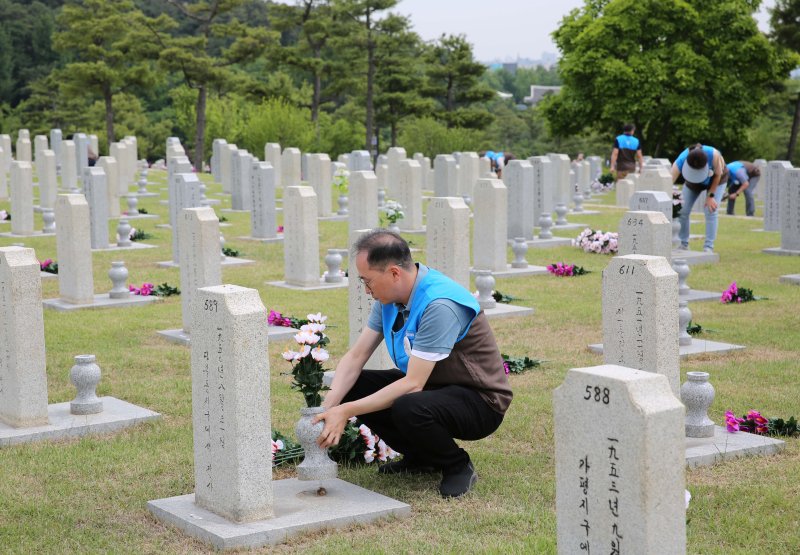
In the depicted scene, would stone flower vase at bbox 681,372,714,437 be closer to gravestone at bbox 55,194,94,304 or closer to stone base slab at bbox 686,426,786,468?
stone base slab at bbox 686,426,786,468

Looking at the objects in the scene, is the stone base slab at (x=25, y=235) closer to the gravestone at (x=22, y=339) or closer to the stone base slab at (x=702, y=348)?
the stone base slab at (x=702, y=348)

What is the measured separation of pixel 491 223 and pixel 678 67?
2456 cm

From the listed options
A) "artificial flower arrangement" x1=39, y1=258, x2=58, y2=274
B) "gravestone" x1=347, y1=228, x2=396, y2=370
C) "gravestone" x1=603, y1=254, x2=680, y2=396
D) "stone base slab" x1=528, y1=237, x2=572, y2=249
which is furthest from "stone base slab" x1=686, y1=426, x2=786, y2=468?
"stone base slab" x1=528, y1=237, x2=572, y2=249

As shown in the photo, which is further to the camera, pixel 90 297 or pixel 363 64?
pixel 363 64

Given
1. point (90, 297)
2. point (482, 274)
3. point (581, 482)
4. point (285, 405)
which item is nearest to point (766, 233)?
point (482, 274)

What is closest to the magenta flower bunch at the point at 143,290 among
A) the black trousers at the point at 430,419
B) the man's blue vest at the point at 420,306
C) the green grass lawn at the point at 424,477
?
the green grass lawn at the point at 424,477

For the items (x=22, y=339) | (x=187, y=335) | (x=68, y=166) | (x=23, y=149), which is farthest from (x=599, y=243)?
(x=23, y=149)

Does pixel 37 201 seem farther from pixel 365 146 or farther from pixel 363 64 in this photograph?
pixel 365 146

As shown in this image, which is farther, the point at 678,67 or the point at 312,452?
the point at 678,67

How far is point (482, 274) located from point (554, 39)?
31586mm

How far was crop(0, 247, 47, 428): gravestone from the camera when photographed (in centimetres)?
695

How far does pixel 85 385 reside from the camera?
738 centimetres

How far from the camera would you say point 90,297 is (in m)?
12.3

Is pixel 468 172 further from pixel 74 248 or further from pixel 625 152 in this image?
pixel 74 248
